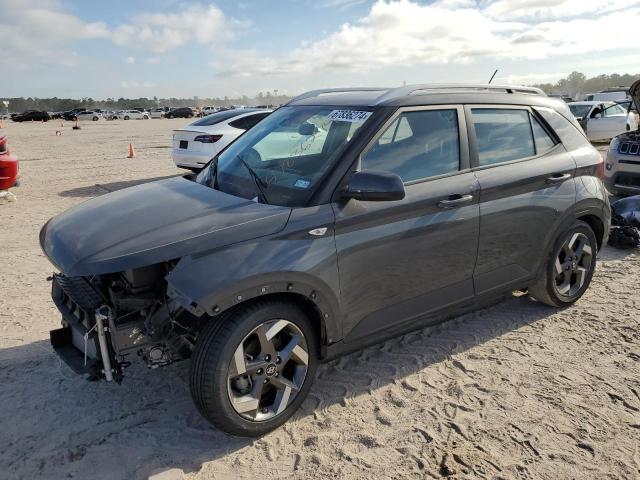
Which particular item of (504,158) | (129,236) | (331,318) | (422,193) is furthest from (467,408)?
(129,236)

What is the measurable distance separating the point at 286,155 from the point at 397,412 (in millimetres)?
1875

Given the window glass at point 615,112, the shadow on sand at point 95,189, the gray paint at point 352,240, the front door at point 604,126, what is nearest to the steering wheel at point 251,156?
the gray paint at point 352,240

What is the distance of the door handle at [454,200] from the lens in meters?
3.60

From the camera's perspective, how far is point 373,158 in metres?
3.37

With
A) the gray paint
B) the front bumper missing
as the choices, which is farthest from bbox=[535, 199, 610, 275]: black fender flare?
the front bumper missing

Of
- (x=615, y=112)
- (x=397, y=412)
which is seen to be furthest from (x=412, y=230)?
(x=615, y=112)

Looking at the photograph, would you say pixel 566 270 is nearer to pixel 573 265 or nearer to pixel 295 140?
pixel 573 265

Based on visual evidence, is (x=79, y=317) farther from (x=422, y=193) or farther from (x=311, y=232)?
(x=422, y=193)

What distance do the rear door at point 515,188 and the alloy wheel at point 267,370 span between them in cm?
162

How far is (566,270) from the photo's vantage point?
4672 mm

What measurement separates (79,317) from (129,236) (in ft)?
2.19

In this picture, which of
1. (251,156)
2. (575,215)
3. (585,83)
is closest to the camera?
(251,156)

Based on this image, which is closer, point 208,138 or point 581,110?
point 208,138

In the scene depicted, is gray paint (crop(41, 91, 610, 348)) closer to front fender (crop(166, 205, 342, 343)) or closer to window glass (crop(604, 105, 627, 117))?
front fender (crop(166, 205, 342, 343))
